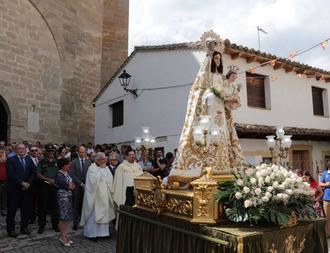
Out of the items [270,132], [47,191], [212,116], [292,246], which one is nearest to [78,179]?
[47,191]

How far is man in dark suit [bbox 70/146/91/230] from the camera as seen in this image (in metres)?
7.72

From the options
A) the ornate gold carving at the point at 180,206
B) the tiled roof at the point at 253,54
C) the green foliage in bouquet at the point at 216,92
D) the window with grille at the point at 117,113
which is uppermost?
the tiled roof at the point at 253,54

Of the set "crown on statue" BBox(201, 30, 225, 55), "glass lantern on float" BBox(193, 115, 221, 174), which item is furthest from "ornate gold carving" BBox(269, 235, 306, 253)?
"crown on statue" BBox(201, 30, 225, 55)

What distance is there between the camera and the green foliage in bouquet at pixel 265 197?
3.26 meters

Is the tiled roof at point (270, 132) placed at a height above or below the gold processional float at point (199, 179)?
above

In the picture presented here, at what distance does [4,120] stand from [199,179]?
446 inches

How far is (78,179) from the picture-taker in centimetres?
779

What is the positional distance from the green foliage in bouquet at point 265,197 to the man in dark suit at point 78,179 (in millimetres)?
4952

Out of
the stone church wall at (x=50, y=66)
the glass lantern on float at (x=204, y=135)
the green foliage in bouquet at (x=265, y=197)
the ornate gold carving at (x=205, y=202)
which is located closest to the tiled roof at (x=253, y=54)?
the stone church wall at (x=50, y=66)

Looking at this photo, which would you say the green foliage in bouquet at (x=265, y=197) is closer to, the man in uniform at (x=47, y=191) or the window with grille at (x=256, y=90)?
the man in uniform at (x=47, y=191)

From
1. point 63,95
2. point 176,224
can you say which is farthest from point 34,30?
point 176,224

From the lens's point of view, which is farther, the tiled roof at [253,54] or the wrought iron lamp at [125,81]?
the wrought iron lamp at [125,81]

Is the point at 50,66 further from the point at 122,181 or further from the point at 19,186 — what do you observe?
the point at 122,181

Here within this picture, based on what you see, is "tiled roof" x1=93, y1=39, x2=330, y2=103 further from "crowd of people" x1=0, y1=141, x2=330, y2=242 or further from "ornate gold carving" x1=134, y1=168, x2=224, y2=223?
"ornate gold carving" x1=134, y1=168, x2=224, y2=223
